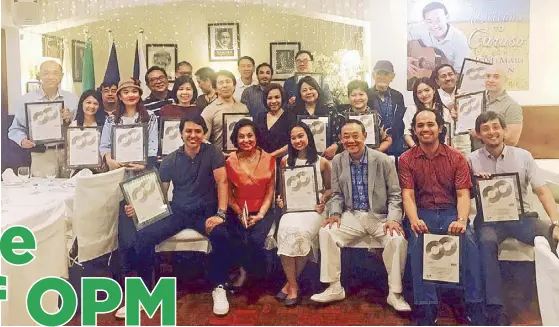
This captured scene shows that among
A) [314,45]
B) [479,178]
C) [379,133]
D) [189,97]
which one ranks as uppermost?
[314,45]

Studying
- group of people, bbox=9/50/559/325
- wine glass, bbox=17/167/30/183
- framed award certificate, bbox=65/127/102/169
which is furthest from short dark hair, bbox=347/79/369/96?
wine glass, bbox=17/167/30/183

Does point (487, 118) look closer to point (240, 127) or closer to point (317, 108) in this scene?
point (317, 108)

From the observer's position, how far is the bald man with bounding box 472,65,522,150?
2.61 m

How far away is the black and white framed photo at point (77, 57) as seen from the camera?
8.96 feet

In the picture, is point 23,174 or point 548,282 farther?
point 23,174

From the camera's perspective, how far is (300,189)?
2.83m

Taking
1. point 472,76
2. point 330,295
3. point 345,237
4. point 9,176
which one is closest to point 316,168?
point 345,237

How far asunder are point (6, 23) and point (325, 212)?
165 cm

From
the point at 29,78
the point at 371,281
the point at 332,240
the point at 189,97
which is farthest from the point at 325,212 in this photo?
the point at 29,78

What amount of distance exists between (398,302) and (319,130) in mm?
845

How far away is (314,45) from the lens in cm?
270

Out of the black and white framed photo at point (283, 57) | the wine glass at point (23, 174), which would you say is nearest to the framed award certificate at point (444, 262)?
the black and white framed photo at point (283, 57)

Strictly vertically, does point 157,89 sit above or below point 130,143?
above

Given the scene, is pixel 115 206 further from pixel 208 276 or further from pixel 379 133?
pixel 379 133
